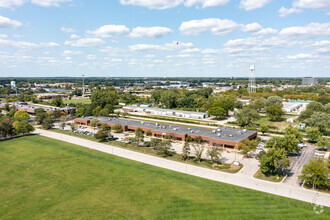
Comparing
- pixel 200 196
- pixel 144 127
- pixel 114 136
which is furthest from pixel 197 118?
pixel 200 196

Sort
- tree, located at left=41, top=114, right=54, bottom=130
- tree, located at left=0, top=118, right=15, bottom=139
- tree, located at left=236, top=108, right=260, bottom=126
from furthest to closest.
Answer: tree, located at left=41, top=114, right=54, bottom=130
tree, located at left=236, top=108, right=260, bottom=126
tree, located at left=0, top=118, right=15, bottom=139

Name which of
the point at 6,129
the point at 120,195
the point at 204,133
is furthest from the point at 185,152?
the point at 6,129

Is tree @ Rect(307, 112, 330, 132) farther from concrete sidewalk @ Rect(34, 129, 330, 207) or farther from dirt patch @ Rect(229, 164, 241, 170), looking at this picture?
concrete sidewalk @ Rect(34, 129, 330, 207)

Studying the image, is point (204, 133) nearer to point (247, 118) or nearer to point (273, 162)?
point (247, 118)

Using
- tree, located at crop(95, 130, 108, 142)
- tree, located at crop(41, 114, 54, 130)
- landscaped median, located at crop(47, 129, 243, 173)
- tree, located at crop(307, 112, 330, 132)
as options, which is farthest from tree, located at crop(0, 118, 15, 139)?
tree, located at crop(307, 112, 330, 132)

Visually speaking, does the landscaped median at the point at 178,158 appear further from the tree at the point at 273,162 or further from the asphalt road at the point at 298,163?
the asphalt road at the point at 298,163

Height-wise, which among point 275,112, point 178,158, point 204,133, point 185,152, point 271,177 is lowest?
point 271,177

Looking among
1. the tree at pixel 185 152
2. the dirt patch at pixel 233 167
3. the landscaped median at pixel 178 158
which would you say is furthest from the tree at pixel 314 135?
the tree at pixel 185 152
